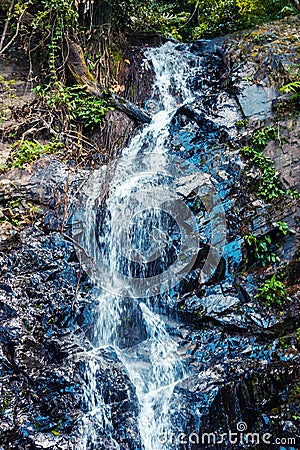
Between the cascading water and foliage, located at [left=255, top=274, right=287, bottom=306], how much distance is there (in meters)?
1.13

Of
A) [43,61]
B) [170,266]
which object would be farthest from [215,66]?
[170,266]

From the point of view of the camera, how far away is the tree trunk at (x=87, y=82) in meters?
6.67

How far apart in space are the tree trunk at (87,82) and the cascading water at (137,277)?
310mm

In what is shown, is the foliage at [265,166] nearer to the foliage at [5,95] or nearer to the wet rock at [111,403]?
the wet rock at [111,403]

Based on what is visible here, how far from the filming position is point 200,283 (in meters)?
5.00

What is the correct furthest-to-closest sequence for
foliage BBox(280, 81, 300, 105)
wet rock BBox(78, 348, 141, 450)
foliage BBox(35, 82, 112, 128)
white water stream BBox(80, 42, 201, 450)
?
foliage BBox(35, 82, 112, 128) → foliage BBox(280, 81, 300, 105) → white water stream BBox(80, 42, 201, 450) → wet rock BBox(78, 348, 141, 450)

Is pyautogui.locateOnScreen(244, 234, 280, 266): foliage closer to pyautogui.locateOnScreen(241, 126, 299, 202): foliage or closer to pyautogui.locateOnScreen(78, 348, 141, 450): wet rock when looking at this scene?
pyautogui.locateOnScreen(241, 126, 299, 202): foliage

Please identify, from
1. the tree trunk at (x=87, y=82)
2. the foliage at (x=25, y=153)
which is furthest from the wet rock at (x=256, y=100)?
the foliage at (x=25, y=153)

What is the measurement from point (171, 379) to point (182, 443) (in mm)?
650

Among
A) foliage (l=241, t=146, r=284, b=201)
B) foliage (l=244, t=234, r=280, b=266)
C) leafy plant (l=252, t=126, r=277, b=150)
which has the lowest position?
foliage (l=244, t=234, r=280, b=266)

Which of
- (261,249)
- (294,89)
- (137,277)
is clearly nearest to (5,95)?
(137,277)

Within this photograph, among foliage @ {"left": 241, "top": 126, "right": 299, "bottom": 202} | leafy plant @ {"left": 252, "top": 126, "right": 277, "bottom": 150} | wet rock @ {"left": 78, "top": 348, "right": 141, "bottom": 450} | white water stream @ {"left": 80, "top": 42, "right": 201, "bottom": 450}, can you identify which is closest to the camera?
wet rock @ {"left": 78, "top": 348, "right": 141, "bottom": 450}

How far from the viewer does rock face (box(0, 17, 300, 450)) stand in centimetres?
375

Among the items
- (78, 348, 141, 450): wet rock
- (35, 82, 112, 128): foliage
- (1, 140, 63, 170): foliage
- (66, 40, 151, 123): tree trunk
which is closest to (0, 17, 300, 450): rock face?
(78, 348, 141, 450): wet rock
